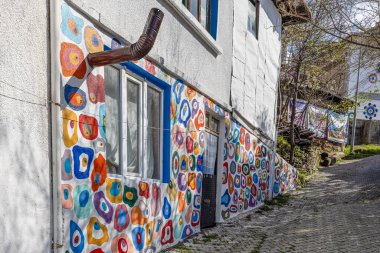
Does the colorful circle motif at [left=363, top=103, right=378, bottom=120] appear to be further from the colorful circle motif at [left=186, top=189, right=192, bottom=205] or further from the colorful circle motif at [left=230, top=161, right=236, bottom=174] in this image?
the colorful circle motif at [left=186, top=189, right=192, bottom=205]

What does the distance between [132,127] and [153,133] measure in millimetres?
682

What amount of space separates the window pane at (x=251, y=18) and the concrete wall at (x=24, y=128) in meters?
7.05

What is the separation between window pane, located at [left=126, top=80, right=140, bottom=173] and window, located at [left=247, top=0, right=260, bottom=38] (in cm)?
559

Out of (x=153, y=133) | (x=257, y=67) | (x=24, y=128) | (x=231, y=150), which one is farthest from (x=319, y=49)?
(x=24, y=128)

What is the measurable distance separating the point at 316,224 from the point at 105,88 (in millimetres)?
6039

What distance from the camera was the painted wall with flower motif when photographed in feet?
11.3

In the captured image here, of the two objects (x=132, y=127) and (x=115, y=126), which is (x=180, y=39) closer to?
(x=132, y=127)

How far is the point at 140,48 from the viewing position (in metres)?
3.54

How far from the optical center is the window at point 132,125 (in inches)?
169

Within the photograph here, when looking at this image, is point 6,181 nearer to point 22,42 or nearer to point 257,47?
point 22,42

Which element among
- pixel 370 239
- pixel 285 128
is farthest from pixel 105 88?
pixel 285 128

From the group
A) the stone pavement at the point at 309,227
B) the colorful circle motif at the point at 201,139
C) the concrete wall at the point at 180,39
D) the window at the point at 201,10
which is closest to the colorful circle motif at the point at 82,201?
the concrete wall at the point at 180,39

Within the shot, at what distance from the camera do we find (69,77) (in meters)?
3.49

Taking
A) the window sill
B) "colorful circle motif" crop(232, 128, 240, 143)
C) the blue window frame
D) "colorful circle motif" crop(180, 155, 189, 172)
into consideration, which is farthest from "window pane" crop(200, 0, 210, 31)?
"colorful circle motif" crop(180, 155, 189, 172)
